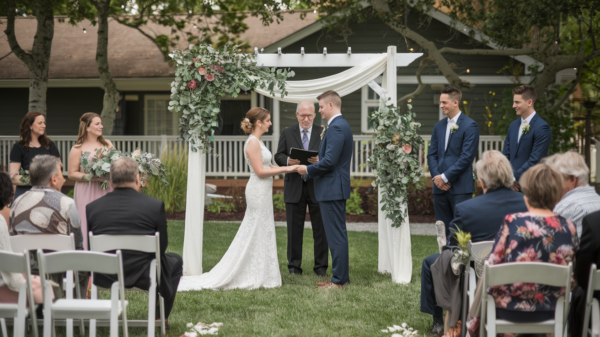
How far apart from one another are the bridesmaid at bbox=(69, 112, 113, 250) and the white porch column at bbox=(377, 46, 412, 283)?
3.23 meters

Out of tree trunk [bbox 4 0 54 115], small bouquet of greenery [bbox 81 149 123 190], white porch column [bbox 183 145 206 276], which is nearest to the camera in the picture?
small bouquet of greenery [bbox 81 149 123 190]

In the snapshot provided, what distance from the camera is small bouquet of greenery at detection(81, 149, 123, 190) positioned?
18.7ft

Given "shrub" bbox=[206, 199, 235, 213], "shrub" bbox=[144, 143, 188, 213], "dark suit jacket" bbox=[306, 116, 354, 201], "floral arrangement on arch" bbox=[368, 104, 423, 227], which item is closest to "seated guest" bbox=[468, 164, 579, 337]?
"dark suit jacket" bbox=[306, 116, 354, 201]

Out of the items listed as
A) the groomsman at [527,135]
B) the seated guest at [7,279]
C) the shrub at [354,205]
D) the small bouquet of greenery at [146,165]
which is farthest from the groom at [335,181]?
the shrub at [354,205]

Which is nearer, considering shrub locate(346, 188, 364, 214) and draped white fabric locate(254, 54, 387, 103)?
draped white fabric locate(254, 54, 387, 103)

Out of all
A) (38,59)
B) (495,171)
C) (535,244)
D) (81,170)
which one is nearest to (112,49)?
(38,59)

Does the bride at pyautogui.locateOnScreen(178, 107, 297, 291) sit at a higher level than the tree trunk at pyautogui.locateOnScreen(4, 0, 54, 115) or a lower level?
lower

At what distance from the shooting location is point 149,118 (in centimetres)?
1756

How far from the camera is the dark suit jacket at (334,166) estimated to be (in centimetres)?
591

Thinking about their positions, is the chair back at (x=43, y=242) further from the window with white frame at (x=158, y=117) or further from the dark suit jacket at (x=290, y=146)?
the window with white frame at (x=158, y=117)

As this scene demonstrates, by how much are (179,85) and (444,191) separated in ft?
10.5

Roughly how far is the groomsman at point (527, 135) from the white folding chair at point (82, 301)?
4.13m

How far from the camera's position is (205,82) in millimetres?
6395

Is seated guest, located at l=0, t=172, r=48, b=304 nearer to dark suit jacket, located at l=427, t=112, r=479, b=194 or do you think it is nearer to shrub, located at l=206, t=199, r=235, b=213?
dark suit jacket, located at l=427, t=112, r=479, b=194
